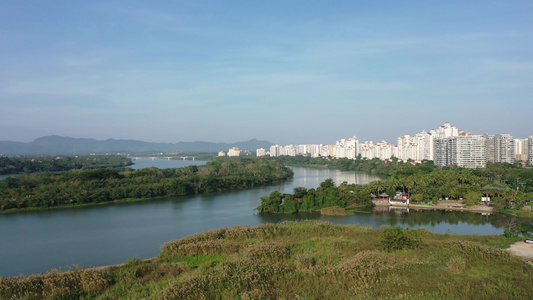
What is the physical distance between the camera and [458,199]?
1516cm

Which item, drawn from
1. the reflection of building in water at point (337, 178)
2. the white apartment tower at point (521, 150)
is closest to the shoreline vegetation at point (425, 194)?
the reflection of building in water at point (337, 178)

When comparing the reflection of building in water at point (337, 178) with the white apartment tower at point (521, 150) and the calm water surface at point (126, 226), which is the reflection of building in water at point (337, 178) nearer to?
the calm water surface at point (126, 226)

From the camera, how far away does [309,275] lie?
4.15 meters

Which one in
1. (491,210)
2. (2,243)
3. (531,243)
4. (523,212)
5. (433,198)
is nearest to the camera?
(531,243)

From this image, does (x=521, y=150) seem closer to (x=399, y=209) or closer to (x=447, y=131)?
(x=447, y=131)

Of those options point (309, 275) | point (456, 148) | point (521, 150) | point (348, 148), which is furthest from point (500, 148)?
point (309, 275)

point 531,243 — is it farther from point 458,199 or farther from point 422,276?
point 458,199

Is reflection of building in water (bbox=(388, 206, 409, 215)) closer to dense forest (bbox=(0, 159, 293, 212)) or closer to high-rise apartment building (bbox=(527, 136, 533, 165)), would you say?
dense forest (bbox=(0, 159, 293, 212))

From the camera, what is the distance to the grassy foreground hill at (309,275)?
3.48 meters

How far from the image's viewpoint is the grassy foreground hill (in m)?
3.48

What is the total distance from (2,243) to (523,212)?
1680 cm

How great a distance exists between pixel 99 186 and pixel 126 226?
728 cm

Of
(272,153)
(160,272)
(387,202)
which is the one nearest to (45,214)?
(160,272)

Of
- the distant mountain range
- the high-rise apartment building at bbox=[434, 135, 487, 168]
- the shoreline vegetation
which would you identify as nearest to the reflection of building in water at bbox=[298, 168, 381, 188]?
the high-rise apartment building at bbox=[434, 135, 487, 168]
